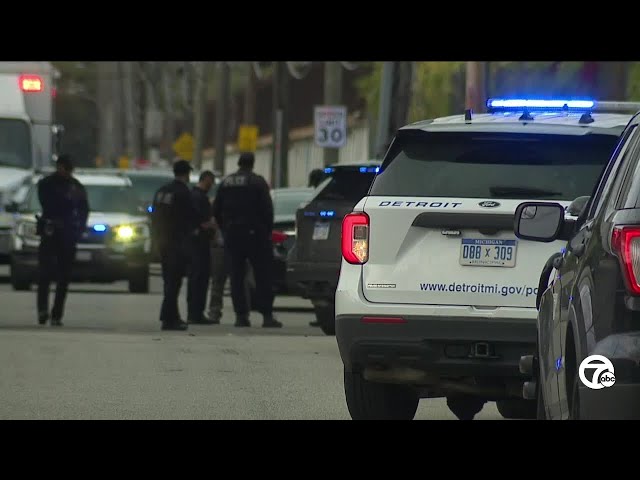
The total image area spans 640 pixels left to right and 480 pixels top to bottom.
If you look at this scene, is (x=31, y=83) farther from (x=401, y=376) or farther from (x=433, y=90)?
(x=401, y=376)

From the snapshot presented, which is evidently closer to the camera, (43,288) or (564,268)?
(564,268)

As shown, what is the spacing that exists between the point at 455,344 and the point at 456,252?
1.62ft

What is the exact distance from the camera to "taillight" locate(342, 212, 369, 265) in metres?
10.5

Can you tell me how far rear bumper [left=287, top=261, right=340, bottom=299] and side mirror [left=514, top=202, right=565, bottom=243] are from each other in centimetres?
1018

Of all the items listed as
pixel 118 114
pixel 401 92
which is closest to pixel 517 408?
pixel 401 92

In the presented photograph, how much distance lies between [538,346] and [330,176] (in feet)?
34.5

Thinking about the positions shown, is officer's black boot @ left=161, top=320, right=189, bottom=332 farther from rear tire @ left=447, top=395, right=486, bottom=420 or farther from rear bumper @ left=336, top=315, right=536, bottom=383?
rear bumper @ left=336, top=315, right=536, bottom=383

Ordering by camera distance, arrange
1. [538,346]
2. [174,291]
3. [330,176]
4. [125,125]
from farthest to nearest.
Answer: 1. [125,125]
2. [174,291]
3. [330,176]
4. [538,346]

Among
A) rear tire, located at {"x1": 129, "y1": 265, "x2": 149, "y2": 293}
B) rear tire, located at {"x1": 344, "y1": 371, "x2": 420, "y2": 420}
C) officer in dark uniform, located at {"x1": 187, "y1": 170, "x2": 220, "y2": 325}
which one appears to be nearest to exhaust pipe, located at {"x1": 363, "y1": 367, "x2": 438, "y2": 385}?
rear tire, located at {"x1": 344, "y1": 371, "x2": 420, "y2": 420}
